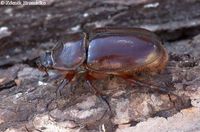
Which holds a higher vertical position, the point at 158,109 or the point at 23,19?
the point at 23,19

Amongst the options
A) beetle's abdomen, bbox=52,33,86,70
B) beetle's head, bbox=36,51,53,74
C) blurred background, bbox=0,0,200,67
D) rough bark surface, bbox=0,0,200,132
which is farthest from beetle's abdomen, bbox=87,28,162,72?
blurred background, bbox=0,0,200,67

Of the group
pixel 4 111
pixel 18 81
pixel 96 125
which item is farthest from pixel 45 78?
pixel 96 125

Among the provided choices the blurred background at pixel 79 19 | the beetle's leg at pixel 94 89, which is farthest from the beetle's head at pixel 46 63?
the blurred background at pixel 79 19

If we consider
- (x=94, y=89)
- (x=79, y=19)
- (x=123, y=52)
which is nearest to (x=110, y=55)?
(x=123, y=52)

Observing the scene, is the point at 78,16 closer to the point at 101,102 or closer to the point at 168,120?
the point at 101,102

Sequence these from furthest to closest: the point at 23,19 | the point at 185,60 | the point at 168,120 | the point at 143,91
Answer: the point at 23,19 < the point at 185,60 < the point at 143,91 < the point at 168,120

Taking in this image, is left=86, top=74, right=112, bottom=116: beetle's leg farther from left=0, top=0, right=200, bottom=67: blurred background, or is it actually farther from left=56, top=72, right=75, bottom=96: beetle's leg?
left=0, top=0, right=200, bottom=67: blurred background
